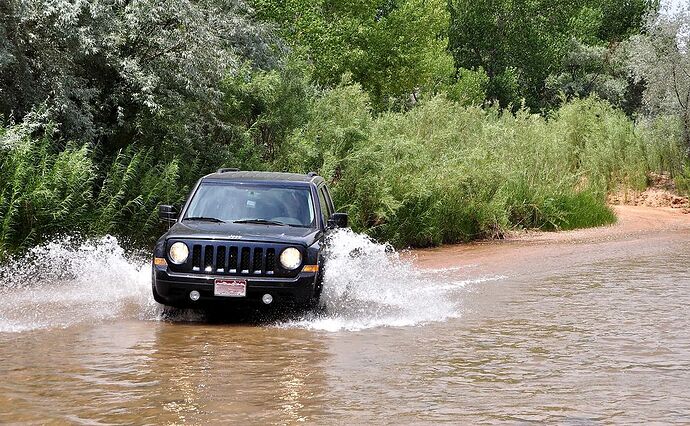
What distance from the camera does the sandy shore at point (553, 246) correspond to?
19656 mm

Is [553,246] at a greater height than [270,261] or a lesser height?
lesser

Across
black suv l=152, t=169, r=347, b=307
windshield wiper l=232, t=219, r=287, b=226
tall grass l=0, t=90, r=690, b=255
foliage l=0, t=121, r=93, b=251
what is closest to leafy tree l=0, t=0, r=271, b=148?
tall grass l=0, t=90, r=690, b=255

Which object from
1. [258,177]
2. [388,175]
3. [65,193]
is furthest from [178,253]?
[388,175]

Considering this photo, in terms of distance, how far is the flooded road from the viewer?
750 cm

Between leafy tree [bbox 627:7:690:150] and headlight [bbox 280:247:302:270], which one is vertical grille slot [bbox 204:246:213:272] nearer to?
headlight [bbox 280:247:302:270]

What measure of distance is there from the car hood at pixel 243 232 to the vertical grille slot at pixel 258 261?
12 cm

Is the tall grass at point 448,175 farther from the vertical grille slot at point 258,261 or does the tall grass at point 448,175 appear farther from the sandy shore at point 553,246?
the vertical grille slot at point 258,261

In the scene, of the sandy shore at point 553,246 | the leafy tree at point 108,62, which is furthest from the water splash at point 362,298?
the leafy tree at point 108,62

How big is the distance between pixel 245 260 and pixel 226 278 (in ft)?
0.92

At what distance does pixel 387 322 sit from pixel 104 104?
8.25 m

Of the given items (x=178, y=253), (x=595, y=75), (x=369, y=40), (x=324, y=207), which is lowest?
(x=178, y=253)

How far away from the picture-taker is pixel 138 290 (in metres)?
14.1

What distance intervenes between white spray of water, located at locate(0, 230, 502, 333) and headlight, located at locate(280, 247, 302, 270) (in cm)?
71

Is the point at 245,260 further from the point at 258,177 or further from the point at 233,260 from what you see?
the point at 258,177
